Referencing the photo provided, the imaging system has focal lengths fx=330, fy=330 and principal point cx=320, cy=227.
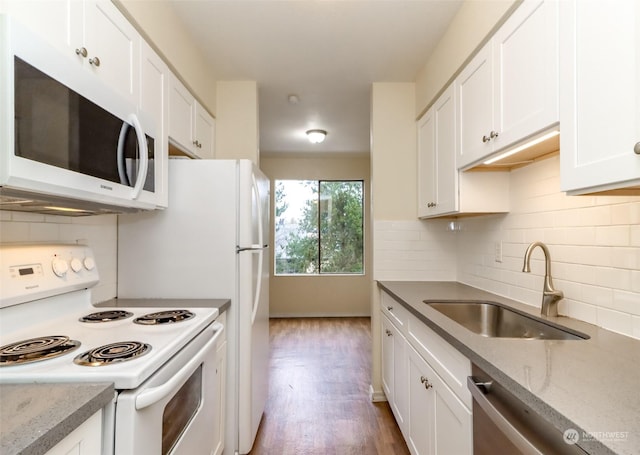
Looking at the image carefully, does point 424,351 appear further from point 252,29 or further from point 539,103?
point 252,29

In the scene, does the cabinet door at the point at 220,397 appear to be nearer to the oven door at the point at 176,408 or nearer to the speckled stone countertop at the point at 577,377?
the oven door at the point at 176,408

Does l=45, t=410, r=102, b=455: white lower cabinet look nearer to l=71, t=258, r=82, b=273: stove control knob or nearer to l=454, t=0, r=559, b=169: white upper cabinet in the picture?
l=71, t=258, r=82, b=273: stove control knob

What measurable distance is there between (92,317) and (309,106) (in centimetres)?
251

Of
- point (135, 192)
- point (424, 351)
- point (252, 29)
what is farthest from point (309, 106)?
point (424, 351)

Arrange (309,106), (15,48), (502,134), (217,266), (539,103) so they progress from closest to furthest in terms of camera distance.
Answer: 1. (15,48)
2. (539,103)
3. (502,134)
4. (217,266)
5. (309,106)

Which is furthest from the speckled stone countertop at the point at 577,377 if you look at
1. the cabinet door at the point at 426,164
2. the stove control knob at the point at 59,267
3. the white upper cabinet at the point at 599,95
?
the stove control knob at the point at 59,267

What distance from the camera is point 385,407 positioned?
2479mm

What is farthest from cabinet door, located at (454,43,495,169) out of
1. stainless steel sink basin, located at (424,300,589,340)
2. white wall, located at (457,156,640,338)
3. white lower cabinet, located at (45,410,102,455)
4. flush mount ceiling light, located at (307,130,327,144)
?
flush mount ceiling light, located at (307,130,327,144)

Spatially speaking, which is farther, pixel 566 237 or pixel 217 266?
pixel 217 266

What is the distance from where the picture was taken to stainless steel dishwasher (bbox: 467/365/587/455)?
0.71 metres

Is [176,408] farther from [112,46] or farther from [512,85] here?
[512,85]

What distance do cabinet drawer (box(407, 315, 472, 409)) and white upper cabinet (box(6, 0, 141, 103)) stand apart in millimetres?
1573

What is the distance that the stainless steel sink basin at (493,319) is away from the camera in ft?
4.85

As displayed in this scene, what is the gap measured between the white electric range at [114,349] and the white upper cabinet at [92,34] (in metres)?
0.71
